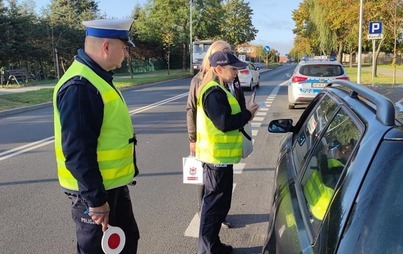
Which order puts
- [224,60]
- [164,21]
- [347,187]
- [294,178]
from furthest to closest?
1. [164,21]
2. [224,60]
3. [294,178]
4. [347,187]

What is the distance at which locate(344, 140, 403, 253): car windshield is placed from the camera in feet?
4.47

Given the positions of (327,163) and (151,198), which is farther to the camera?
(151,198)

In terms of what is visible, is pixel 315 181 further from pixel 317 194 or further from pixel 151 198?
pixel 151 198

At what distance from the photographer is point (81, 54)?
2.36m

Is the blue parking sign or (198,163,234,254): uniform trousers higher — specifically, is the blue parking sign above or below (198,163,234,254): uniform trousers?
above

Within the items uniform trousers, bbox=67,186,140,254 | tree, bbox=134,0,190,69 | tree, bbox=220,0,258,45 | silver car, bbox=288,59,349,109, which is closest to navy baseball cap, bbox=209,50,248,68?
uniform trousers, bbox=67,186,140,254

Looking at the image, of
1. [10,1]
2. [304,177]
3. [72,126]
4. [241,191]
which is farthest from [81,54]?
[10,1]

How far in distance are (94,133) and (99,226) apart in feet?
1.83

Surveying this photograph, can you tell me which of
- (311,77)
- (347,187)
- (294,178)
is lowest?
(294,178)

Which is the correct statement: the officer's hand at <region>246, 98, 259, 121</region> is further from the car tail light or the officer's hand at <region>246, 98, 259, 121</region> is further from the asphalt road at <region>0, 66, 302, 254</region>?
the car tail light

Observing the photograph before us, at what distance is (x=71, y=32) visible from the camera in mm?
34562

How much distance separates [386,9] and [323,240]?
24.2 m

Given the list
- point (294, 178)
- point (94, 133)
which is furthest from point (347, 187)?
point (94, 133)

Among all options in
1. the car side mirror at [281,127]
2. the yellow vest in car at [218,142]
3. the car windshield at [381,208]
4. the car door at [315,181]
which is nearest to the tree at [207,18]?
the car side mirror at [281,127]
